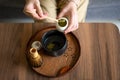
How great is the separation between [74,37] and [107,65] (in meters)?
0.17

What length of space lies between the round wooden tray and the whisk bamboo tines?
0.02 meters

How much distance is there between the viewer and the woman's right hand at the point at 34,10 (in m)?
0.90

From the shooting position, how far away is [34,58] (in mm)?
792

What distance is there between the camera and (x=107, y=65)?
82cm

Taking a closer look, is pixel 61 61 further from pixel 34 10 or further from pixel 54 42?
pixel 34 10

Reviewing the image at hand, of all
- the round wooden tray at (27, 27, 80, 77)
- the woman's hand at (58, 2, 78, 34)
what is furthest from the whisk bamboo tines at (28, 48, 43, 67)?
the woman's hand at (58, 2, 78, 34)

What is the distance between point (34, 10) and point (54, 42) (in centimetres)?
17

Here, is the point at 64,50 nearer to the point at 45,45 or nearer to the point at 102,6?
the point at 45,45

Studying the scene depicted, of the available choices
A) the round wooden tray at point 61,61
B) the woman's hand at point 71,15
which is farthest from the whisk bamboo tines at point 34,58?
the woman's hand at point 71,15

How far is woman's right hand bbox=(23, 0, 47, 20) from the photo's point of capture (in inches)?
35.6

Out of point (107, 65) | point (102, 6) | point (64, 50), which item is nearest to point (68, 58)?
point (64, 50)

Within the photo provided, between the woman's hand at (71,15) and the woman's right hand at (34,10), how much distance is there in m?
0.08

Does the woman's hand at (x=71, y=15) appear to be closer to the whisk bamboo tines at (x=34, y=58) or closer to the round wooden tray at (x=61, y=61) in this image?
the round wooden tray at (x=61, y=61)

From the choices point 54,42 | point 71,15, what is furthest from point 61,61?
point 71,15
